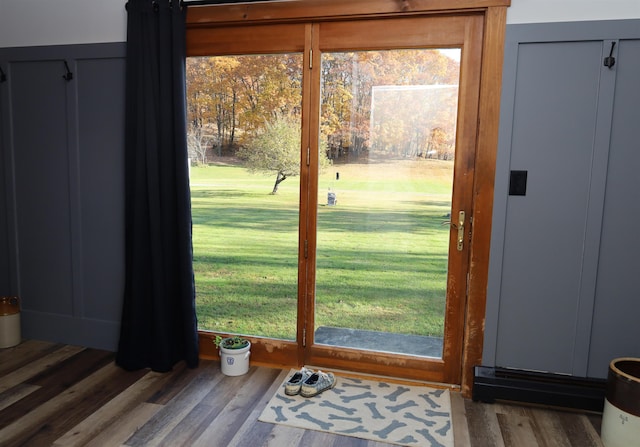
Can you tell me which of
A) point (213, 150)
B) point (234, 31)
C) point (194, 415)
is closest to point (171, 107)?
point (213, 150)

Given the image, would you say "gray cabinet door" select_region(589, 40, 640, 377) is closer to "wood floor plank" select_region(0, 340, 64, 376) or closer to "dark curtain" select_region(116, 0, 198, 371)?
"dark curtain" select_region(116, 0, 198, 371)

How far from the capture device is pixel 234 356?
2760 mm

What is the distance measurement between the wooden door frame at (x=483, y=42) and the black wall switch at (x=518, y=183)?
0.10 metres

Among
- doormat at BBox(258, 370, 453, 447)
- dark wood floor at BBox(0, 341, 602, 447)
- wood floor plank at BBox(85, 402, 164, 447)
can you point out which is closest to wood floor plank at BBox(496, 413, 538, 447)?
dark wood floor at BBox(0, 341, 602, 447)

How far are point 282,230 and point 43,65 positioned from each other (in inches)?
76.7

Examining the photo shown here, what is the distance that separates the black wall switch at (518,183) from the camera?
2426 mm

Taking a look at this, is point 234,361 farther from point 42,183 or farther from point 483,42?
point 483,42

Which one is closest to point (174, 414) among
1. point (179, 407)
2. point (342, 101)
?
point (179, 407)

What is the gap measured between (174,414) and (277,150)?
5.16ft

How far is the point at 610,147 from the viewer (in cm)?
232

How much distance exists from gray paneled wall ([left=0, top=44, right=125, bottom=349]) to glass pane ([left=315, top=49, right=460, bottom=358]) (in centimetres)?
140

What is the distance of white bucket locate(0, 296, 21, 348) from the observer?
3115mm

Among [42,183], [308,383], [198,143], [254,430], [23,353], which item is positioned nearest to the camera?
[254,430]

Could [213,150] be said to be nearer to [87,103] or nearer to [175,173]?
[175,173]
